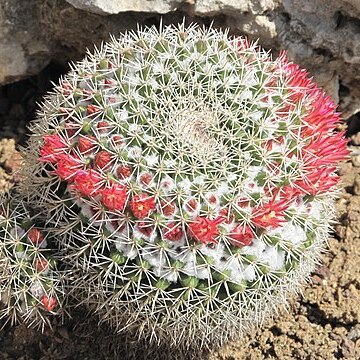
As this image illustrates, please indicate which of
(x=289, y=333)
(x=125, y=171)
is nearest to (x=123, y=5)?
(x=125, y=171)

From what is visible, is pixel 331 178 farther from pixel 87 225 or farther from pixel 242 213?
pixel 87 225

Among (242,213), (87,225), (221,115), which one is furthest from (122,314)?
(221,115)

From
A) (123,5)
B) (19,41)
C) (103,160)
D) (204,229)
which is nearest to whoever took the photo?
(204,229)

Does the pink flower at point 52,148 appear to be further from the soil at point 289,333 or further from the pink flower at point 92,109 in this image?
the soil at point 289,333

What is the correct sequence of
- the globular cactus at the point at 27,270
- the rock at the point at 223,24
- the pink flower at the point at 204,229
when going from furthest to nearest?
the rock at the point at 223,24
the globular cactus at the point at 27,270
the pink flower at the point at 204,229

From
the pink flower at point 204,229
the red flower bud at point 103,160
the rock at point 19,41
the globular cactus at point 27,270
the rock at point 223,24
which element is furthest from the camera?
the rock at point 19,41

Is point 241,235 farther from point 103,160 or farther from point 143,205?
point 103,160

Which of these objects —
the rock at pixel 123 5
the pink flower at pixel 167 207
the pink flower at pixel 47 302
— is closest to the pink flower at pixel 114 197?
the pink flower at pixel 167 207
